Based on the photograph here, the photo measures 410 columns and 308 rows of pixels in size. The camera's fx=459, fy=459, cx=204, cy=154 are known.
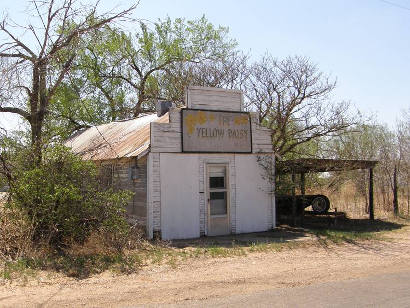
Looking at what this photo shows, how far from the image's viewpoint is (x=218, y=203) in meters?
13.4

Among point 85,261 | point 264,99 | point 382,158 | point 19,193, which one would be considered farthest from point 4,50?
point 382,158

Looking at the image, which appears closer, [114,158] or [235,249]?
[235,249]

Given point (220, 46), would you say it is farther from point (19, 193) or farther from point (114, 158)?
point (19, 193)

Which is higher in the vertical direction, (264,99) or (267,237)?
(264,99)

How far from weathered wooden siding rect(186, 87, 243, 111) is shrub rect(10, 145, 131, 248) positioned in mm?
3755

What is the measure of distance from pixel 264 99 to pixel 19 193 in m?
12.7

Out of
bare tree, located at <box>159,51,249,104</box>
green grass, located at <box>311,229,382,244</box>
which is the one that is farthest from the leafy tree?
green grass, located at <box>311,229,382,244</box>

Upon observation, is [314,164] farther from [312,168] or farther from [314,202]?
[314,202]

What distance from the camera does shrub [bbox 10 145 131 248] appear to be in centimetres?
977

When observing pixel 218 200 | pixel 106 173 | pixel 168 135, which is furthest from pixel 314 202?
pixel 106 173

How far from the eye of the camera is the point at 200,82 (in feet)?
84.1

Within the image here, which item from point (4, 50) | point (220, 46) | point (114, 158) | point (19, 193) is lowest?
point (19, 193)

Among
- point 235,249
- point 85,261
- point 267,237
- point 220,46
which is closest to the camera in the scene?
point 85,261

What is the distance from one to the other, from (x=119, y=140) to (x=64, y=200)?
5.41 m
